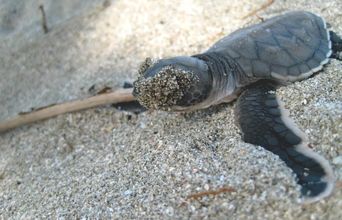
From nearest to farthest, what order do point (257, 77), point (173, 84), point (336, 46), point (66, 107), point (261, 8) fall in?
point (173, 84), point (257, 77), point (336, 46), point (66, 107), point (261, 8)

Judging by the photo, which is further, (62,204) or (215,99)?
(215,99)

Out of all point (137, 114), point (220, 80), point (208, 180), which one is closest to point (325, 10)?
point (220, 80)

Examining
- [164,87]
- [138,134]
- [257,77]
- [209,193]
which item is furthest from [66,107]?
[209,193]

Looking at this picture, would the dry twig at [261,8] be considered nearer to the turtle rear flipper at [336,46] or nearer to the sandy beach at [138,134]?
the sandy beach at [138,134]

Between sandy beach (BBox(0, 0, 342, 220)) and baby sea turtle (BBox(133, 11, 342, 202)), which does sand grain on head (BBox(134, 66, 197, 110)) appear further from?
sandy beach (BBox(0, 0, 342, 220))

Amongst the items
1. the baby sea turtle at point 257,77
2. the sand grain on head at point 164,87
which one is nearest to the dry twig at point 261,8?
the baby sea turtle at point 257,77

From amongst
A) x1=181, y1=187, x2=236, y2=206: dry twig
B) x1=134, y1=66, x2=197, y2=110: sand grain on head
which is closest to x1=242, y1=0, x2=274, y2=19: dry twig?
x1=134, y1=66, x2=197, y2=110: sand grain on head

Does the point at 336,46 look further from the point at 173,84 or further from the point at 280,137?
the point at 173,84

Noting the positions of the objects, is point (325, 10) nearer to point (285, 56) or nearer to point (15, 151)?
point (285, 56)
